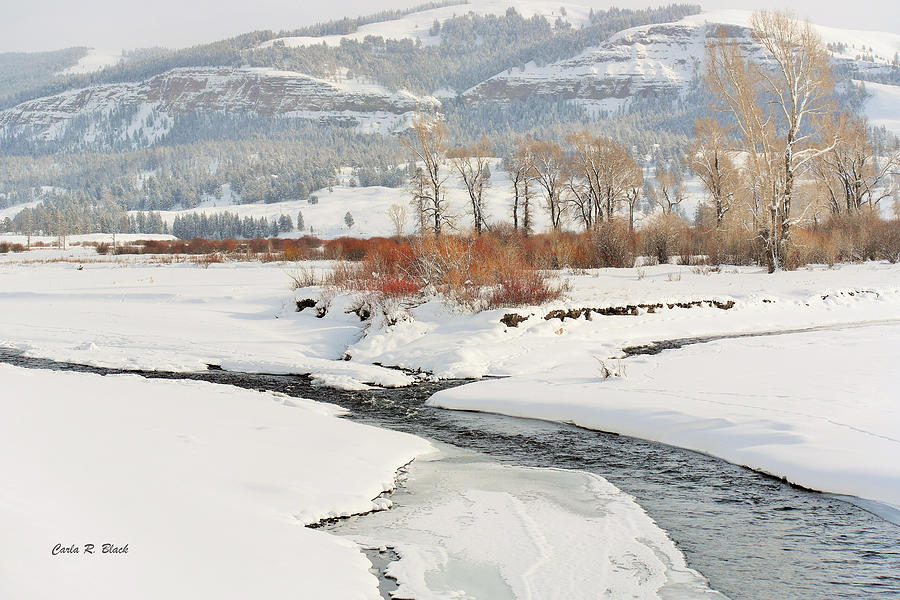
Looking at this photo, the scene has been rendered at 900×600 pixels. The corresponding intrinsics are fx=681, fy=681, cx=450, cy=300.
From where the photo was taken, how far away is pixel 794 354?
49.9 feet

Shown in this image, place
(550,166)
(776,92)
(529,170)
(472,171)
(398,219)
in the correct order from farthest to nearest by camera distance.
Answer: (398,219) → (550,166) → (529,170) → (472,171) → (776,92)

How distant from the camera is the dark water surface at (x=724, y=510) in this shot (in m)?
5.63

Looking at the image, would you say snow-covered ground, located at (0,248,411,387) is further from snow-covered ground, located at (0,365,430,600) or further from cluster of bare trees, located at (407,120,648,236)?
cluster of bare trees, located at (407,120,648,236)

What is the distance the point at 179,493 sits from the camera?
21.6ft

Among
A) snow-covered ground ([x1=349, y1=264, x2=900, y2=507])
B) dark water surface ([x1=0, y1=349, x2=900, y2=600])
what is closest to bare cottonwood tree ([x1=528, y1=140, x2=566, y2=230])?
snow-covered ground ([x1=349, y1=264, x2=900, y2=507])

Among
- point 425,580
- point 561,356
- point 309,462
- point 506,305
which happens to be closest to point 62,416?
point 309,462

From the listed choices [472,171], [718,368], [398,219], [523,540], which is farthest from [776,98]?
[398,219]

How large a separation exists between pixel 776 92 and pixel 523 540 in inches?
1151

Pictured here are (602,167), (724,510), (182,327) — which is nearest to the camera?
(724,510)

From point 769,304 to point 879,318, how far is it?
10.6ft

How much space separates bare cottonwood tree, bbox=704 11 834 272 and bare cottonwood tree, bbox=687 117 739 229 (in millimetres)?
13236

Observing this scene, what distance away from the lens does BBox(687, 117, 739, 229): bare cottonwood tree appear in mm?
46531

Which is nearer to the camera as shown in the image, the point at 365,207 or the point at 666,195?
the point at 666,195

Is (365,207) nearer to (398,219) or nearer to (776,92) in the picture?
(398,219)
